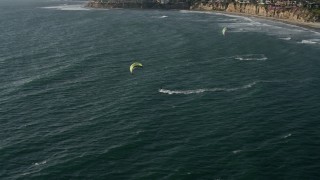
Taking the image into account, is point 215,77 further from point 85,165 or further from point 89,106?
point 85,165

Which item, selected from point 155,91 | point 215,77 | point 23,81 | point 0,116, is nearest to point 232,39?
point 215,77

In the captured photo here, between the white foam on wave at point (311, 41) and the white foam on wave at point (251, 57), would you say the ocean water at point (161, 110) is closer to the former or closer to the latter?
the white foam on wave at point (311, 41)

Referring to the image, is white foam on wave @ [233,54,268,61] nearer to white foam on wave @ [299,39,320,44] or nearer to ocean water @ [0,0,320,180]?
ocean water @ [0,0,320,180]

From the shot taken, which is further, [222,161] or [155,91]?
[155,91]

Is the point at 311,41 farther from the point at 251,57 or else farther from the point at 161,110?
the point at 161,110

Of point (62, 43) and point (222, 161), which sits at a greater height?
point (62, 43)

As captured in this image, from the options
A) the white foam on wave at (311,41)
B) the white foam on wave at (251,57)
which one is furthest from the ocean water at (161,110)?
the white foam on wave at (251,57)

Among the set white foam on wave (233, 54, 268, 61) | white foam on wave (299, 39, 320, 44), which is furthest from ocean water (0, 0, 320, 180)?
white foam on wave (233, 54, 268, 61)

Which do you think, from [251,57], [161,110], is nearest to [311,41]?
[251,57]
